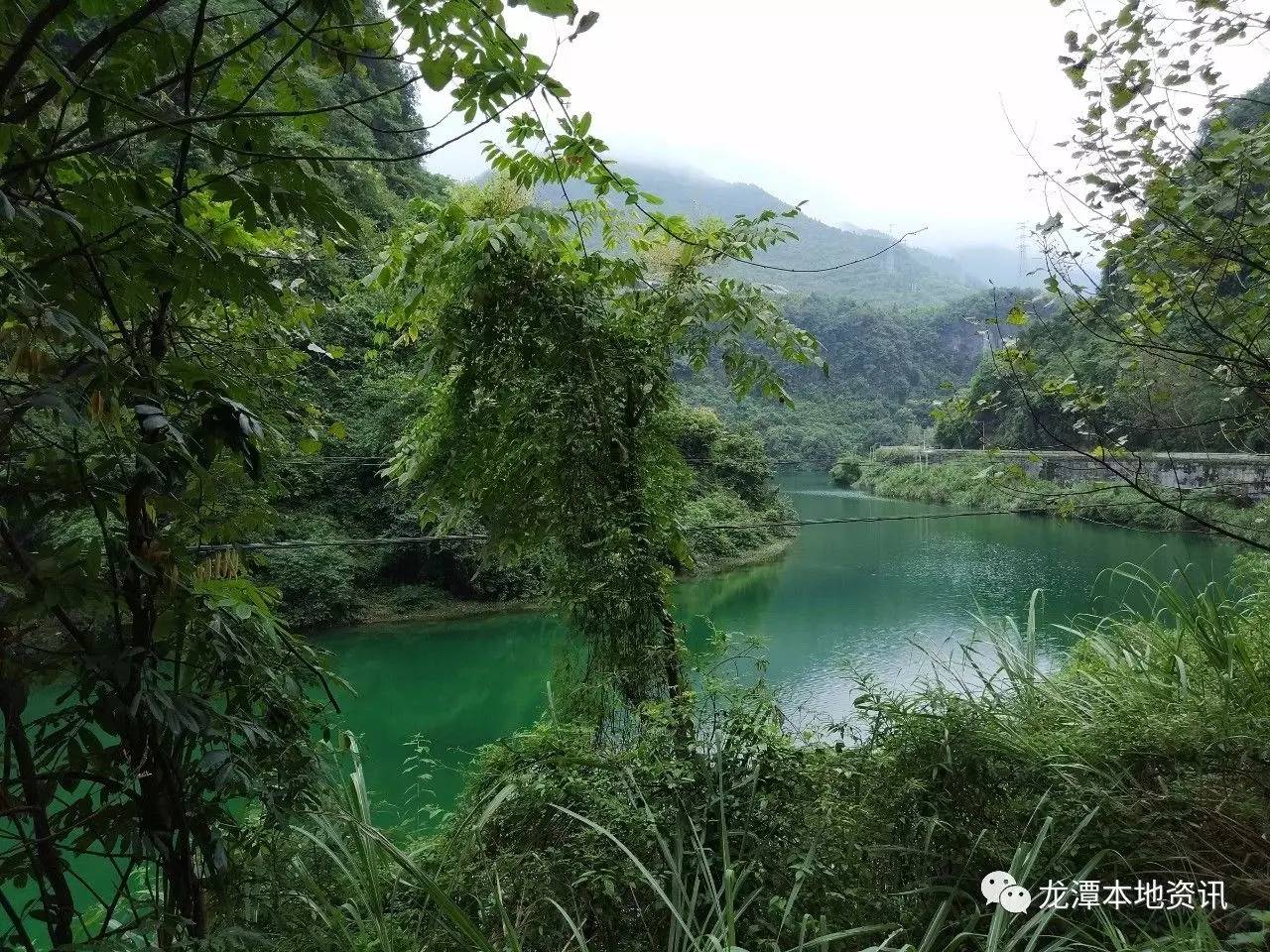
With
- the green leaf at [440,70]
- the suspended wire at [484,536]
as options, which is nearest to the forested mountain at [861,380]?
the suspended wire at [484,536]

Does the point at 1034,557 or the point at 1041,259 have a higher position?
the point at 1041,259

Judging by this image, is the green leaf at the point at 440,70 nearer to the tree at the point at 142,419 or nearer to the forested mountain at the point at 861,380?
the tree at the point at 142,419

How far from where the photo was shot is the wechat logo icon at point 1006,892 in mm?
1290

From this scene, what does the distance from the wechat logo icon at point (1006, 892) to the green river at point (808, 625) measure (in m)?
2.30

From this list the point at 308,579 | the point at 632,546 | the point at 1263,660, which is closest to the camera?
the point at 1263,660

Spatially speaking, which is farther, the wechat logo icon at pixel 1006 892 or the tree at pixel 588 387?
the tree at pixel 588 387

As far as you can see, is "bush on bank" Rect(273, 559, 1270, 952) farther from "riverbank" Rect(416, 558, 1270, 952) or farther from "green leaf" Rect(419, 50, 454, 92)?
"green leaf" Rect(419, 50, 454, 92)

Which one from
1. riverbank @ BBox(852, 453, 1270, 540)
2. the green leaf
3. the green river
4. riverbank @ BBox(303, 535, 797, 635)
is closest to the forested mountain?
the green river

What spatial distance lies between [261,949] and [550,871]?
907mm

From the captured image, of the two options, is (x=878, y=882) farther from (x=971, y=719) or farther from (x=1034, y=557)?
(x=1034, y=557)

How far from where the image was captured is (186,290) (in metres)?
0.82

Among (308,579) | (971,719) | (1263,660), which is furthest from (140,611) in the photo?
(308,579)

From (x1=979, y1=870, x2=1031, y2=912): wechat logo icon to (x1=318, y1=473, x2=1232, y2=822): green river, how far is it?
7.56 feet

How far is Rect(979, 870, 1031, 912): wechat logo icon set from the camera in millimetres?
1290
